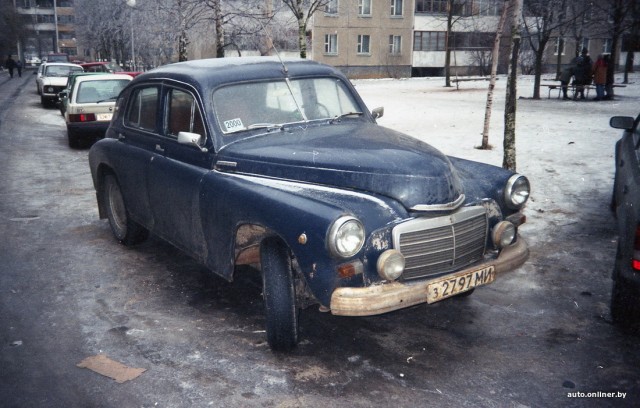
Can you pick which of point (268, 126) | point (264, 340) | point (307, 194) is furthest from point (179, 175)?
point (264, 340)

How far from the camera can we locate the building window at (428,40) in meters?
50.5

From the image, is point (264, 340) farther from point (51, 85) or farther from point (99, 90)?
point (51, 85)

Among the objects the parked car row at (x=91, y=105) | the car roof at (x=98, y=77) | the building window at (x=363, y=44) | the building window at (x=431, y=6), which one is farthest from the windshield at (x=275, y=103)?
the building window at (x=431, y=6)

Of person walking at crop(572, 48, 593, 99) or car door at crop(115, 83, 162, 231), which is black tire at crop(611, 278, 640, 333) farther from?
person walking at crop(572, 48, 593, 99)

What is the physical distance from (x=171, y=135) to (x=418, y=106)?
1742 cm

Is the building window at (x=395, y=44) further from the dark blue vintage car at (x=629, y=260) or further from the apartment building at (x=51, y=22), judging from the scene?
the apartment building at (x=51, y=22)

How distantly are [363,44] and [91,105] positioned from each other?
3833 centimetres

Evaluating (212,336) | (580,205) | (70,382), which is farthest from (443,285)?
(580,205)

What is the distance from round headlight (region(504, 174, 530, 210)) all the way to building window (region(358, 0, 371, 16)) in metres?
46.0

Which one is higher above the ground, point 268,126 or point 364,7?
point 364,7

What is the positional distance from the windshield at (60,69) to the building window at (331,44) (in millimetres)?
25266

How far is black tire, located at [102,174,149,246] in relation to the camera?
6352 mm

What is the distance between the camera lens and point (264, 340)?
4.36 m

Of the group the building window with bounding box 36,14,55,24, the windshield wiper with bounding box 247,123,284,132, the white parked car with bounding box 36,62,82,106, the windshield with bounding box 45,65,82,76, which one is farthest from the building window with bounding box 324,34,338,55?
the building window with bounding box 36,14,55,24
